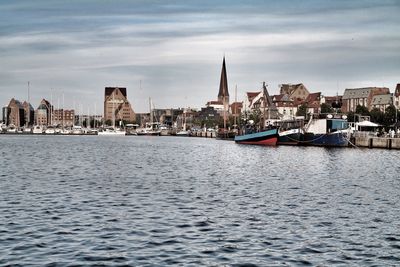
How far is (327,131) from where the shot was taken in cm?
11825

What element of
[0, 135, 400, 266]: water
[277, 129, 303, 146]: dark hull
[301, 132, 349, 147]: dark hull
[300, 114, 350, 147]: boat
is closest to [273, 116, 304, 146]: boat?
[277, 129, 303, 146]: dark hull

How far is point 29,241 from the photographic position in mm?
22000

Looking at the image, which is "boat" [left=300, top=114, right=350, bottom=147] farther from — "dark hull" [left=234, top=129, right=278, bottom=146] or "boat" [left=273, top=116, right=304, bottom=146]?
"dark hull" [left=234, top=129, right=278, bottom=146]

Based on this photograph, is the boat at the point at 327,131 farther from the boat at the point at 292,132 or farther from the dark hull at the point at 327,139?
the boat at the point at 292,132

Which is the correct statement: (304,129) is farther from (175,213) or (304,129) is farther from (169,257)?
(169,257)

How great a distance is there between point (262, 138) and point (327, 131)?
52.8ft

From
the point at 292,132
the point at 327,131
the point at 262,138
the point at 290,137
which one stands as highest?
the point at 327,131

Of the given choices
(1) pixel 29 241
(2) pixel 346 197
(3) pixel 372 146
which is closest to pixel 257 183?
(2) pixel 346 197

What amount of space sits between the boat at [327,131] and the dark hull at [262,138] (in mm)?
6373

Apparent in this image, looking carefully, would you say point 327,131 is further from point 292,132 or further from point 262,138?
point 262,138

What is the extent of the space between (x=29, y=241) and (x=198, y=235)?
653 centimetres

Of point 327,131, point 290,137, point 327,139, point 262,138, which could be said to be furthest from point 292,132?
point 327,139

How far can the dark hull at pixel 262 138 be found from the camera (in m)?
124

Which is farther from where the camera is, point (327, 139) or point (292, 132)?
point (292, 132)
